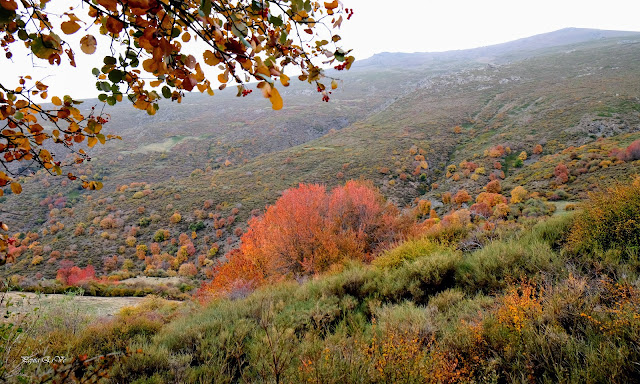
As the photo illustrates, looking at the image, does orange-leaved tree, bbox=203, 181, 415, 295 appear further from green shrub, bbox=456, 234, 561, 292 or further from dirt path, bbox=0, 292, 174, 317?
green shrub, bbox=456, 234, 561, 292

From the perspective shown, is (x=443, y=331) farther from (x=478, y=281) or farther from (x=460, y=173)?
(x=460, y=173)

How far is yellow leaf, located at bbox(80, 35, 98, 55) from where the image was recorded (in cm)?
105

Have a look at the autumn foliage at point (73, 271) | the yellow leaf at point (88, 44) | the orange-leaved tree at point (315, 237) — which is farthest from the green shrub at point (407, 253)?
the autumn foliage at point (73, 271)

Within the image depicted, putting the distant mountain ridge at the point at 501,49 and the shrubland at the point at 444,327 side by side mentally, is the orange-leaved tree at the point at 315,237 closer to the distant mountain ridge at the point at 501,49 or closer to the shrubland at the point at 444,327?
the shrubland at the point at 444,327

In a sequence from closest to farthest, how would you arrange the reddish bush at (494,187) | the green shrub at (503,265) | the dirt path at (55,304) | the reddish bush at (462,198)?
the green shrub at (503,265), the dirt path at (55,304), the reddish bush at (494,187), the reddish bush at (462,198)

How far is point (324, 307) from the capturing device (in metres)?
4.95

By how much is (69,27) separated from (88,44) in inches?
5.6

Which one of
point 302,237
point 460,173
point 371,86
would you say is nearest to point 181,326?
point 302,237

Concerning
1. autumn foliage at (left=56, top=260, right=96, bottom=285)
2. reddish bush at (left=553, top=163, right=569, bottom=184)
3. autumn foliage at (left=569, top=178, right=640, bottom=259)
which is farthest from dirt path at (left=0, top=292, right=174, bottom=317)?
reddish bush at (left=553, top=163, right=569, bottom=184)

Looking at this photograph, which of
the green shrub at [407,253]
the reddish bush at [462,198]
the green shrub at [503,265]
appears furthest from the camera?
the reddish bush at [462,198]

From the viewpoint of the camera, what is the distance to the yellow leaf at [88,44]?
3.44ft

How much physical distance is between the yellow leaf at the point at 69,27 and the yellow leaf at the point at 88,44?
0.11m

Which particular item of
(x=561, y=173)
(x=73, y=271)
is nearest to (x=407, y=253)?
(x=561, y=173)

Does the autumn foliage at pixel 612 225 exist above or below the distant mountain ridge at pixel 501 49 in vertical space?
below
